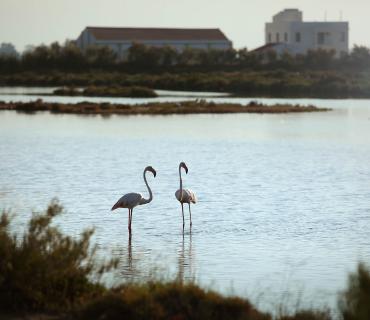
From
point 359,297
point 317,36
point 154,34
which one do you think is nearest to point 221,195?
point 359,297

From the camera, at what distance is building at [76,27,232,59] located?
442ft

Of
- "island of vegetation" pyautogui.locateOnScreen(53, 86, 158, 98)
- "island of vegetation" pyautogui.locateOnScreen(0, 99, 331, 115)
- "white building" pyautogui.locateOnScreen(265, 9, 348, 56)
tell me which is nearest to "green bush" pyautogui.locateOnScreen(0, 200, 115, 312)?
"island of vegetation" pyautogui.locateOnScreen(0, 99, 331, 115)

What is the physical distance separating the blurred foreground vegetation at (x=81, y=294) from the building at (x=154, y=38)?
124 m

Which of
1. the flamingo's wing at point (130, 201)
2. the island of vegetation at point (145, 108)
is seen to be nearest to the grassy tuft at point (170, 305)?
the flamingo's wing at point (130, 201)

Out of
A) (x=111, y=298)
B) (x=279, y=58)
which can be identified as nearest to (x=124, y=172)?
(x=111, y=298)

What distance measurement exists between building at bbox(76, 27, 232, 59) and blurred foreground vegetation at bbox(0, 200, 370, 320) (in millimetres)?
123905

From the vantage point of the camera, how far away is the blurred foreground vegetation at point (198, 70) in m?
93.3

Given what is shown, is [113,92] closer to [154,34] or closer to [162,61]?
[162,61]

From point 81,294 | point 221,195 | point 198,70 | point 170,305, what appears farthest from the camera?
point 198,70

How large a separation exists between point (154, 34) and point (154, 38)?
1.76m

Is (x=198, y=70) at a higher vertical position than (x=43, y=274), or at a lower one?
higher

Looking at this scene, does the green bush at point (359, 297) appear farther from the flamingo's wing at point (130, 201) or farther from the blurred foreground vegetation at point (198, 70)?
the blurred foreground vegetation at point (198, 70)

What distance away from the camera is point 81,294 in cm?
1040

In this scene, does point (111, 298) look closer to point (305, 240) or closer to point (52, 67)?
point (305, 240)
